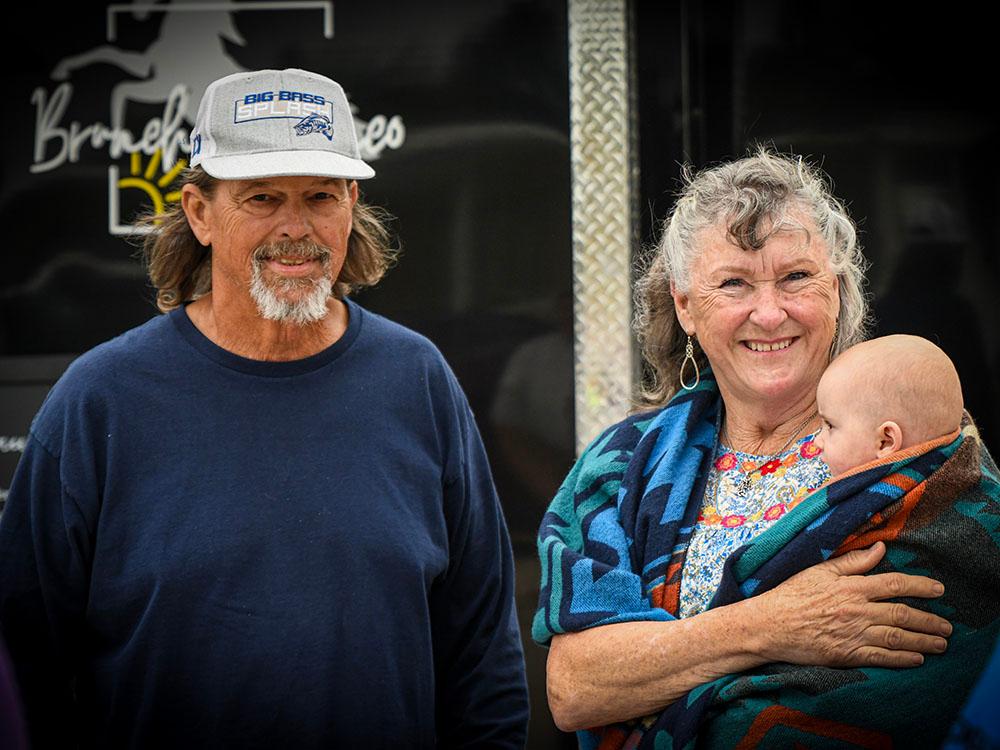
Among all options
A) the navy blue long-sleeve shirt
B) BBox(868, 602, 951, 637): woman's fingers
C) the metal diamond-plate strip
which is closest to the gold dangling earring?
the navy blue long-sleeve shirt

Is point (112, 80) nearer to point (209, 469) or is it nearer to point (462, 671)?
point (209, 469)

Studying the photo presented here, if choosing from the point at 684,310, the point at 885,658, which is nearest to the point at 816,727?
the point at 885,658

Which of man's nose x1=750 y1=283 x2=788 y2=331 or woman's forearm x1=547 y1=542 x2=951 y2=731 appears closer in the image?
woman's forearm x1=547 y1=542 x2=951 y2=731

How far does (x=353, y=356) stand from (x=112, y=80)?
4.61ft

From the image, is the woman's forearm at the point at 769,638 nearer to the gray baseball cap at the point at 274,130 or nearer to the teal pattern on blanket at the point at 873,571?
the teal pattern on blanket at the point at 873,571

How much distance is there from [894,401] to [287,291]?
1.23 metres

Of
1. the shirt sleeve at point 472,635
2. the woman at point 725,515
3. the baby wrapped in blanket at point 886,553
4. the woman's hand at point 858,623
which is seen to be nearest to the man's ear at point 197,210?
the shirt sleeve at point 472,635

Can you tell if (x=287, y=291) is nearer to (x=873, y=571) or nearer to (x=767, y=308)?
(x=767, y=308)

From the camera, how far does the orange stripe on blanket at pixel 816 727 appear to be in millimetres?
1975

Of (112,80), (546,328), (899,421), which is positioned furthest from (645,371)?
(112,80)

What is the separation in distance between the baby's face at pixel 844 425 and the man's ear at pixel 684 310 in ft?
1.16

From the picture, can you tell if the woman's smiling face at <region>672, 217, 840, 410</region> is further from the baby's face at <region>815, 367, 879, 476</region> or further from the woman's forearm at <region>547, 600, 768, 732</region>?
the woman's forearm at <region>547, 600, 768, 732</region>

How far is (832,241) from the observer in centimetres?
233

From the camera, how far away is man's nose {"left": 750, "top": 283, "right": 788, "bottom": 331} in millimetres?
2242
